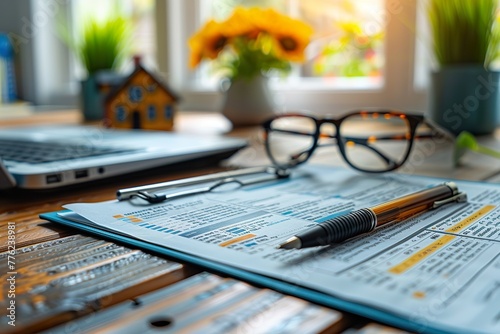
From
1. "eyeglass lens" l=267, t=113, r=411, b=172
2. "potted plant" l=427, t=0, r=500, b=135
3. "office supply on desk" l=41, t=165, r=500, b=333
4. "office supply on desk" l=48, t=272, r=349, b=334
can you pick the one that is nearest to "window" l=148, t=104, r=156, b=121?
"eyeglass lens" l=267, t=113, r=411, b=172

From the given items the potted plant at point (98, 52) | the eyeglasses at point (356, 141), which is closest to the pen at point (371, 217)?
the eyeglasses at point (356, 141)

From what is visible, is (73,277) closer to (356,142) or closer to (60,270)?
(60,270)

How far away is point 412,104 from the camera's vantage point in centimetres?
141

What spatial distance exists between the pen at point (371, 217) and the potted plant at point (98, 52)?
1.14 m

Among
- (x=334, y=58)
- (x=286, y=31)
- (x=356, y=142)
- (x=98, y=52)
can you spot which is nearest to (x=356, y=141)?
(x=356, y=142)

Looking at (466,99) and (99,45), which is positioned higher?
(99,45)

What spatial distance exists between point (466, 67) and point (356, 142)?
1.54 feet

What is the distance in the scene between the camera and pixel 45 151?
0.68 meters

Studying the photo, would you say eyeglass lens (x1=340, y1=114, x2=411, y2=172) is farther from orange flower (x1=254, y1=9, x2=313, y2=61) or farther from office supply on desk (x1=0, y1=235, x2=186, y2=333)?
office supply on desk (x1=0, y1=235, x2=186, y2=333)

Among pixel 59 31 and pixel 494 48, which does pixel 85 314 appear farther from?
pixel 59 31

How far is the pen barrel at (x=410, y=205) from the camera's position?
39cm

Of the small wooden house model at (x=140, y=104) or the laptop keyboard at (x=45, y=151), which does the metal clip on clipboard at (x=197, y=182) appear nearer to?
the laptop keyboard at (x=45, y=151)

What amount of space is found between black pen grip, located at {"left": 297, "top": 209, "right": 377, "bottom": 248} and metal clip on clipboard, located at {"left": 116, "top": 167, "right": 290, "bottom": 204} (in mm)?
175

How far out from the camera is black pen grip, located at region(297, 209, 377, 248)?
1.07 ft
